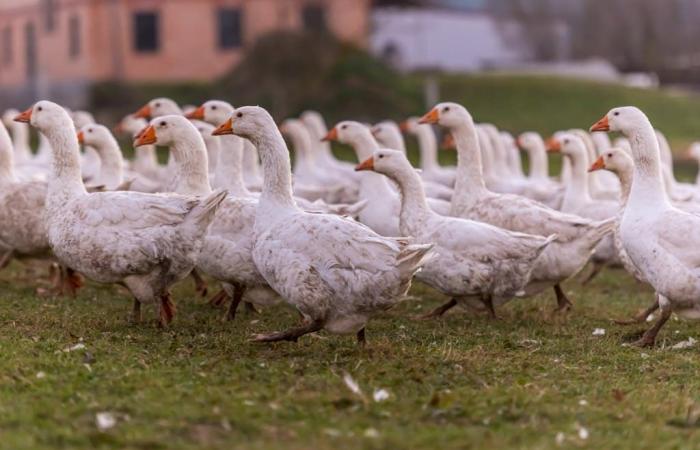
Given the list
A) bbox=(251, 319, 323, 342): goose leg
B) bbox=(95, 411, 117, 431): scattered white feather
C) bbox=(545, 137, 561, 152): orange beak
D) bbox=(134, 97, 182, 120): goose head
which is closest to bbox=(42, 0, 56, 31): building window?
bbox=(134, 97, 182, 120): goose head

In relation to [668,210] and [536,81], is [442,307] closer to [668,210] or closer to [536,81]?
[668,210]

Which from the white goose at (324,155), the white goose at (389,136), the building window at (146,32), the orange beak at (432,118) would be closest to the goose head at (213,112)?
the orange beak at (432,118)

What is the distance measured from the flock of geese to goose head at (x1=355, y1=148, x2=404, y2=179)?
0.05 feet

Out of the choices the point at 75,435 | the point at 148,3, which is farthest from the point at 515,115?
the point at 75,435

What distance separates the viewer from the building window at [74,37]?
39812 mm

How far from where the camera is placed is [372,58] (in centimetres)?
3472

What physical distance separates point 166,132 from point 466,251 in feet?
9.06

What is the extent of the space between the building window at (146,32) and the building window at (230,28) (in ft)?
7.54

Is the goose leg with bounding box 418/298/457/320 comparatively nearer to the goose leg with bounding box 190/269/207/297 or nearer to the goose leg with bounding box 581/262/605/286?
the goose leg with bounding box 190/269/207/297

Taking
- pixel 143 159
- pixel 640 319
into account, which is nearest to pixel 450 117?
pixel 640 319

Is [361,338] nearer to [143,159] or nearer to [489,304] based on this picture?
[489,304]

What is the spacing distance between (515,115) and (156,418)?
30705mm

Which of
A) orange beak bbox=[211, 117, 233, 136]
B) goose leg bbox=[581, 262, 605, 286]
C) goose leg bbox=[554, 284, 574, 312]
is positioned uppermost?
orange beak bbox=[211, 117, 233, 136]

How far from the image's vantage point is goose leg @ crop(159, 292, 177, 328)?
30.3 ft
